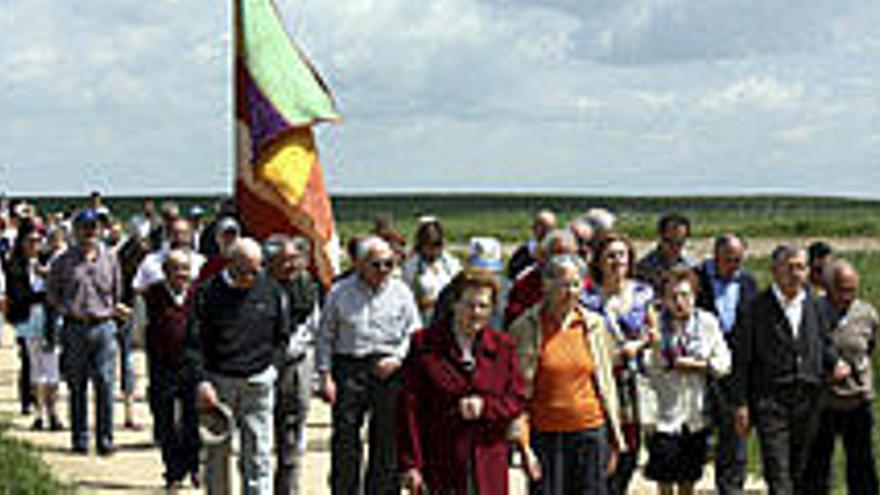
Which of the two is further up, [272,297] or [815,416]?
[272,297]

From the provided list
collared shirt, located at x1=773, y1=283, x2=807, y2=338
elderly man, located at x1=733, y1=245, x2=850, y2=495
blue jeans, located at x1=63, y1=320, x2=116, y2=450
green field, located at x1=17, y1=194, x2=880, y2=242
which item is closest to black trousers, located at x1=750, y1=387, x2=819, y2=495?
elderly man, located at x1=733, y1=245, x2=850, y2=495

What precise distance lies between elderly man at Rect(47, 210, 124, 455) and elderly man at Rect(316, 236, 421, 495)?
4078 mm

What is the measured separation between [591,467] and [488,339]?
1.23 metres

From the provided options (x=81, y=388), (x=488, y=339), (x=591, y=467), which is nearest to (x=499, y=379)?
(x=488, y=339)

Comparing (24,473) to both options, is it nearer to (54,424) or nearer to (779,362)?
(54,424)

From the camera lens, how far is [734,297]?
12.2 m

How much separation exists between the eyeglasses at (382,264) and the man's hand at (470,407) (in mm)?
2762

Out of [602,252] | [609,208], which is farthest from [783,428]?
[609,208]

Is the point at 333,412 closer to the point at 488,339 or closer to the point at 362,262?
the point at 362,262

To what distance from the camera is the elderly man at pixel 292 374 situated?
40.4 ft

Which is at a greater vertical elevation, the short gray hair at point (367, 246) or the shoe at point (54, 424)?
the short gray hair at point (367, 246)

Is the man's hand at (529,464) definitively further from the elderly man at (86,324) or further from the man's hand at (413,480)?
the elderly man at (86,324)

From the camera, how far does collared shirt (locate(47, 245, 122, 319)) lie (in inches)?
609

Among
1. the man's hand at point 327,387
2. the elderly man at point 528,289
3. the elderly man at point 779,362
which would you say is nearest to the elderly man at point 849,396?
Answer: the elderly man at point 779,362
